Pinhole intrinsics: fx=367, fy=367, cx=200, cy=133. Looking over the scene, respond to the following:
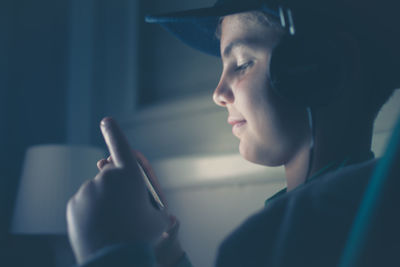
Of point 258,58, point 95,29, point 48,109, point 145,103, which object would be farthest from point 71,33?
point 258,58

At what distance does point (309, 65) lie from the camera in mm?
487

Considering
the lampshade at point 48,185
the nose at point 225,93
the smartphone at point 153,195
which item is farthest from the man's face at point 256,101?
the lampshade at point 48,185

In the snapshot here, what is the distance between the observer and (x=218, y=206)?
1.18m

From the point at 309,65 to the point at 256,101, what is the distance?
13cm

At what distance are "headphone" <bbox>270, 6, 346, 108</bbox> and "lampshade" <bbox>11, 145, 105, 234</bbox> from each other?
1.11m

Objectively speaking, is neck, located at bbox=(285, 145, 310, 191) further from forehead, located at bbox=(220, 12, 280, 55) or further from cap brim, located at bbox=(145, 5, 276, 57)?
cap brim, located at bbox=(145, 5, 276, 57)

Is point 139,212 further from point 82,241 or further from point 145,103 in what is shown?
point 145,103

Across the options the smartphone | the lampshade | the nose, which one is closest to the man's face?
the nose

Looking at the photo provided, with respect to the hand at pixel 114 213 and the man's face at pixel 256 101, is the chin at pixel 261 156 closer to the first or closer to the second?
the man's face at pixel 256 101

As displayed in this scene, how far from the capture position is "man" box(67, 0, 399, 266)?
1.19ft

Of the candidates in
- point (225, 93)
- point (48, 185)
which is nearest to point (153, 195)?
point (225, 93)

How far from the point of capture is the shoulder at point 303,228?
359 millimetres

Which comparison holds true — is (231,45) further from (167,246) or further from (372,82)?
(167,246)

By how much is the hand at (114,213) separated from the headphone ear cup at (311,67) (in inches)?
9.3
